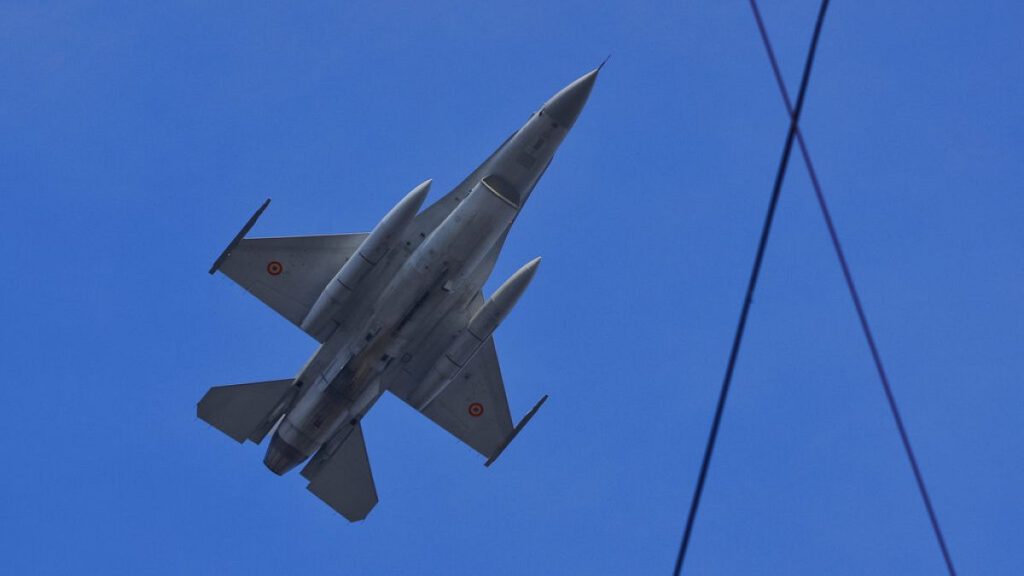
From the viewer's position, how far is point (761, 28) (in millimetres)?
14023

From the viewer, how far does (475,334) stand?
108 feet

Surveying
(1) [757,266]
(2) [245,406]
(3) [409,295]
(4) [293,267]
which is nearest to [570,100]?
(3) [409,295]

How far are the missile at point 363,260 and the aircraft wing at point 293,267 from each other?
896mm

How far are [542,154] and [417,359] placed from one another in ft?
22.8

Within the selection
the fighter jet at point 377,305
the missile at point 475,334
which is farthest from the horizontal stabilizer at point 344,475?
the missile at point 475,334

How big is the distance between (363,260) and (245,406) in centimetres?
528

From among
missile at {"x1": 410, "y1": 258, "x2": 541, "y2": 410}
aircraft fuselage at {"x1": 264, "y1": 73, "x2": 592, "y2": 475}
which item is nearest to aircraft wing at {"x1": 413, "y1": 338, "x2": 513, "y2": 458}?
missile at {"x1": 410, "y1": 258, "x2": 541, "y2": 410}

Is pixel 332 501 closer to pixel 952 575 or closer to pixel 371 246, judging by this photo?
pixel 371 246

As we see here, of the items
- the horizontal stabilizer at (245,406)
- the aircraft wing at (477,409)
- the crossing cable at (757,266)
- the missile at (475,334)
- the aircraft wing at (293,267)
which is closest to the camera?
the crossing cable at (757,266)

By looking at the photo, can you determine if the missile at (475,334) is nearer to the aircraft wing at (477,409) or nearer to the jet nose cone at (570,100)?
the aircraft wing at (477,409)

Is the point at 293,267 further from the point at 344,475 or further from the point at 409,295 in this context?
the point at 344,475

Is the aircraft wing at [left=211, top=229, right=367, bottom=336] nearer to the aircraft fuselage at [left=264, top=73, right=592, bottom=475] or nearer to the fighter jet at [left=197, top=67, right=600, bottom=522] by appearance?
the fighter jet at [left=197, top=67, right=600, bottom=522]

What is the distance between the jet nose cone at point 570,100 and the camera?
3083 cm

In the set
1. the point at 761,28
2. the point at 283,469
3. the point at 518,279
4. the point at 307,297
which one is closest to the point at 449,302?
the point at 518,279
